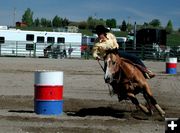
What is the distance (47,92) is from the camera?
1186 cm

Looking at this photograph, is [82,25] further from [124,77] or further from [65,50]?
[124,77]

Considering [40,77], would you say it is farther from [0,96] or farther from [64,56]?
[64,56]

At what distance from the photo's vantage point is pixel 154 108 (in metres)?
12.5

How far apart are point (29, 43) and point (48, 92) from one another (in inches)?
1688

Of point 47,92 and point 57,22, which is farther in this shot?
point 57,22

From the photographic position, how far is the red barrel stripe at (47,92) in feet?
38.9

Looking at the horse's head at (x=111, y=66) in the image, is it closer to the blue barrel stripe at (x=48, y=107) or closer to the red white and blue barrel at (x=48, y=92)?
the red white and blue barrel at (x=48, y=92)

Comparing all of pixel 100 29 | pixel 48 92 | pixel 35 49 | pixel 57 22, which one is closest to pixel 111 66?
pixel 100 29

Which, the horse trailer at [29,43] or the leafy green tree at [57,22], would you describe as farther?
the leafy green tree at [57,22]

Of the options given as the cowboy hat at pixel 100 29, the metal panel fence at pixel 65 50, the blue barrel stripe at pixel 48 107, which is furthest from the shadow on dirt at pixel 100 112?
the metal panel fence at pixel 65 50

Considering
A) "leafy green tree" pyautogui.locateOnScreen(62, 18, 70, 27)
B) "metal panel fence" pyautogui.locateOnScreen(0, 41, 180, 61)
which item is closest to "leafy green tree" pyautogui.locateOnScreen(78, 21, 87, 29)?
"leafy green tree" pyautogui.locateOnScreen(62, 18, 70, 27)

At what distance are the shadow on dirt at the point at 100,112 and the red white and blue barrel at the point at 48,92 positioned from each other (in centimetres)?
47

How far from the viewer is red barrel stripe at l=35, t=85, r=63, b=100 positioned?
11852mm

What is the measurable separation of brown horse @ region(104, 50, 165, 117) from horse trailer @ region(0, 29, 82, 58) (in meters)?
41.9
